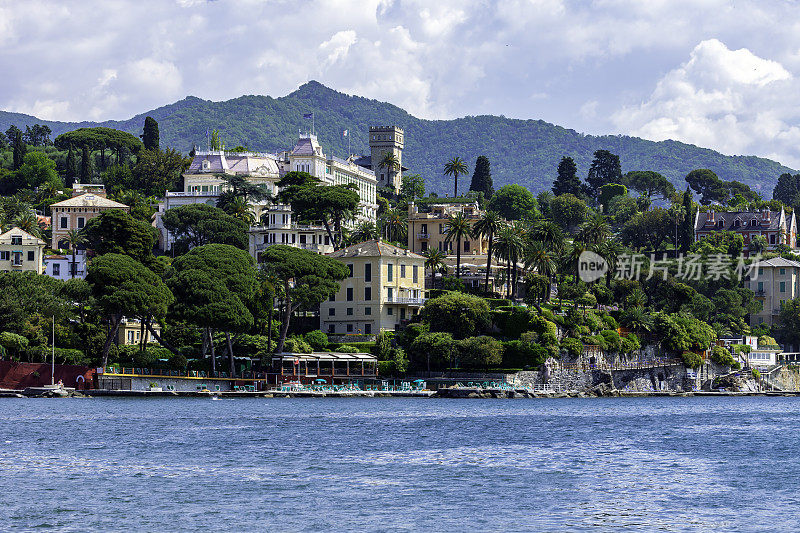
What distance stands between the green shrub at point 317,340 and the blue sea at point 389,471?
30.0 metres

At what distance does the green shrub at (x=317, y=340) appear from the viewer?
108750 millimetres

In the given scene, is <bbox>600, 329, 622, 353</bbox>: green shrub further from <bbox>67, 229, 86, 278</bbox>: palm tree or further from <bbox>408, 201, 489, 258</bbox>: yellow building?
<bbox>67, 229, 86, 278</bbox>: palm tree

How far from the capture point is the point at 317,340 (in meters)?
109

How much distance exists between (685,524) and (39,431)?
3918 cm

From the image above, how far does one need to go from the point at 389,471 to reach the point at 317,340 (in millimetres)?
63032

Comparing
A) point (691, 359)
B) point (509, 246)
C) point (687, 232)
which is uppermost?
point (687, 232)

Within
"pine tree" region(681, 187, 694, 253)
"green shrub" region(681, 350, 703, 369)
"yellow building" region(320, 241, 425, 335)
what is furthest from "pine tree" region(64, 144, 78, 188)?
"green shrub" region(681, 350, 703, 369)

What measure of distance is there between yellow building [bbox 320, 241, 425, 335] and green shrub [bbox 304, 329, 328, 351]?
557cm

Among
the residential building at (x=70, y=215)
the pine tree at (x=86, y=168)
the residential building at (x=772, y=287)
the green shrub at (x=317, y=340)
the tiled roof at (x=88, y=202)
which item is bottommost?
the green shrub at (x=317, y=340)

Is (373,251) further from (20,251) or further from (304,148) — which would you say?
(304,148)

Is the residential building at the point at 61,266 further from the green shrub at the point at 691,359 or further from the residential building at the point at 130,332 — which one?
the green shrub at the point at 691,359

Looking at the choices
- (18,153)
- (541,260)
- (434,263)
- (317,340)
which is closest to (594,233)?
(541,260)

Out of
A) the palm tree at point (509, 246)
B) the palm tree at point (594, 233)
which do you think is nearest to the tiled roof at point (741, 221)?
the palm tree at point (594, 233)

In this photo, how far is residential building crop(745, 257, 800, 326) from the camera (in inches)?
5837
